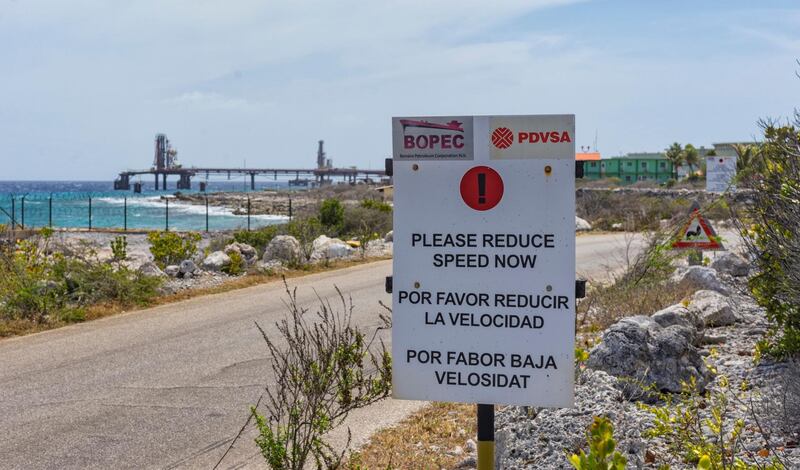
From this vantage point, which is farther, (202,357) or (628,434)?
(202,357)

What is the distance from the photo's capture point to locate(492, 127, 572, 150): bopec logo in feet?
11.9

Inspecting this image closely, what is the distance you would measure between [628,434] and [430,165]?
2253 mm

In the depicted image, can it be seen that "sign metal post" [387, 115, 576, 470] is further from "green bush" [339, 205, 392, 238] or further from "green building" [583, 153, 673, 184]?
"green building" [583, 153, 673, 184]

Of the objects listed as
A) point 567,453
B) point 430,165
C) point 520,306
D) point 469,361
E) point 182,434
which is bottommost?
point 182,434

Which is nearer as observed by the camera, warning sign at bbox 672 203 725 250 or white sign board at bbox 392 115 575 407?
white sign board at bbox 392 115 575 407

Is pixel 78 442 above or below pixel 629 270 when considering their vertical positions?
below

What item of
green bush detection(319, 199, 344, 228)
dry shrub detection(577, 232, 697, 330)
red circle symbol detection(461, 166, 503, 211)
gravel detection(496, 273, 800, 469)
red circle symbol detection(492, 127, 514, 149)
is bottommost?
gravel detection(496, 273, 800, 469)

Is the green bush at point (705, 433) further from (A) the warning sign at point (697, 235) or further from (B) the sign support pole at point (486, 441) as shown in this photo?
(A) the warning sign at point (697, 235)

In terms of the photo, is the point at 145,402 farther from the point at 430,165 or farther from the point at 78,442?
the point at 430,165

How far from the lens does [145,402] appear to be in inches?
304

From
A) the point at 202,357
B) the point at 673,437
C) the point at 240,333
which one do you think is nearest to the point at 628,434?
the point at 673,437

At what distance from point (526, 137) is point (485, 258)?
0.58m

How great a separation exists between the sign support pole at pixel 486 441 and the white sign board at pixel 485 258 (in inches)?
5.3

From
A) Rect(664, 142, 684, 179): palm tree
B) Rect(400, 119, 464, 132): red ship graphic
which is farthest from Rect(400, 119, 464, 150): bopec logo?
Rect(664, 142, 684, 179): palm tree
